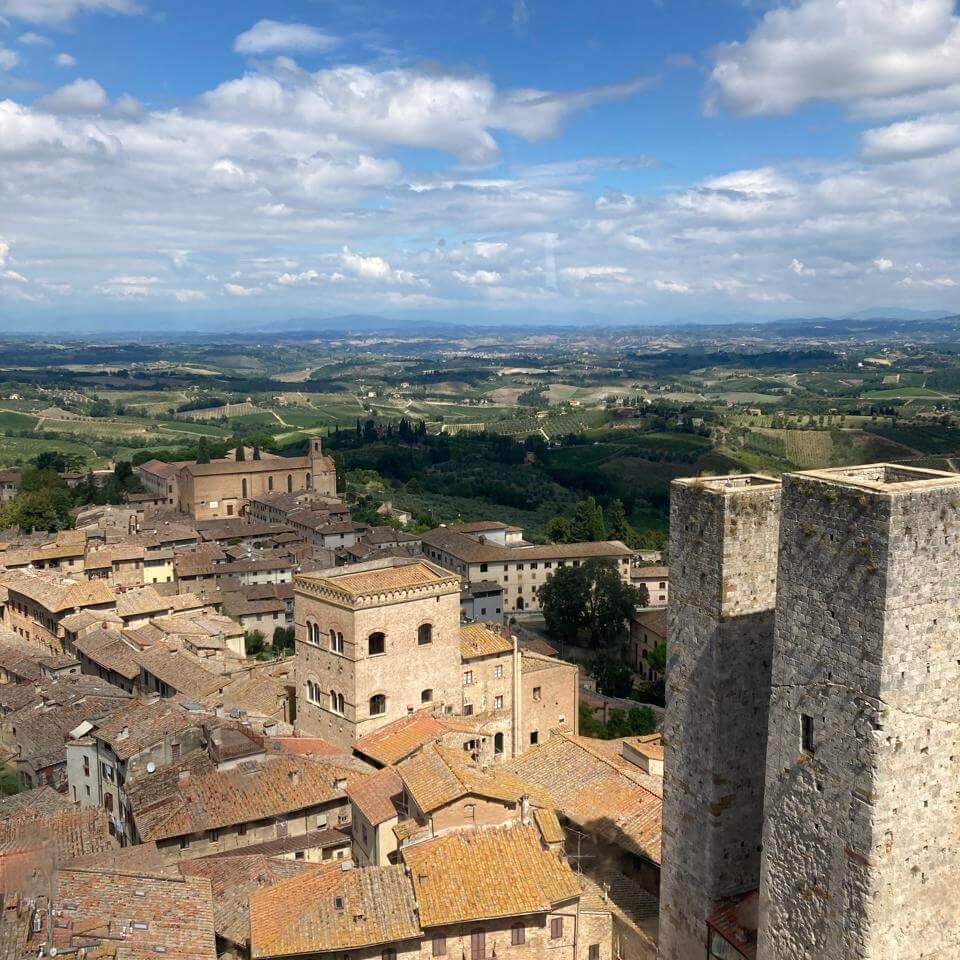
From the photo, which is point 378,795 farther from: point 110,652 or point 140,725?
point 110,652

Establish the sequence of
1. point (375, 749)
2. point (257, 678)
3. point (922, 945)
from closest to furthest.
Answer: point (922, 945), point (375, 749), point (257, 678)

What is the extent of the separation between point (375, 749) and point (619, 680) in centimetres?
2613

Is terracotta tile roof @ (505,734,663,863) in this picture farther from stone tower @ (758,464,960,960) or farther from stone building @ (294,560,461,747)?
stone tower @ (758,464,960,960)

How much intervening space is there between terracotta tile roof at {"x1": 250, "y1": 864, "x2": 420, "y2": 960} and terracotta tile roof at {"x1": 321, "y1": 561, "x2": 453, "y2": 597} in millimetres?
12282

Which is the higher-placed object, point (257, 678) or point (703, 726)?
point (703, 726)

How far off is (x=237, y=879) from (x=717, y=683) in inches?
513

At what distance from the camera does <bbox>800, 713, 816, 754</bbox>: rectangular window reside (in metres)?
14.5

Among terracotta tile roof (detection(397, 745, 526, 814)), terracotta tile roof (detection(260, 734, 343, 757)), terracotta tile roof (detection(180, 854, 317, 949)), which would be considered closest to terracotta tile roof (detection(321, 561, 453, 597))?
terracotta tile roof (detection(260, 734, 343, 757))

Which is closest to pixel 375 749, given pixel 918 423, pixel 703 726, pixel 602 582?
pixel 703 726

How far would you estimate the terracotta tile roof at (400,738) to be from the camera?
2814cm

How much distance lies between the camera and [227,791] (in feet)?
87.4

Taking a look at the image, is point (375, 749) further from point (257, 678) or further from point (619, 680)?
point (619, 680)

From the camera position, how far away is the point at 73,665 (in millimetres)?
43375

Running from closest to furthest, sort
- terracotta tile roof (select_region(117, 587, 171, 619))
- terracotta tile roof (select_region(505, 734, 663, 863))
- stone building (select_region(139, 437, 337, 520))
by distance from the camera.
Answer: terracotta tile roof (select_region(505, 734, 663, 863)) → terracotta tile roof (select_region(117, 587, 171, 619)) → stone building (select_region(139, 437, 337, 520))
